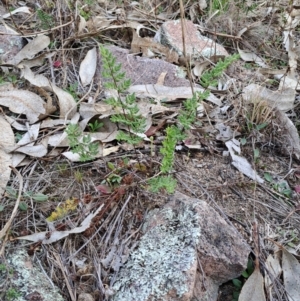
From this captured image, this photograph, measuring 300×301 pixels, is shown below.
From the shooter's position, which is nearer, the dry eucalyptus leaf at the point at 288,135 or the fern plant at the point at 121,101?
the fern plant at the point at 121,101

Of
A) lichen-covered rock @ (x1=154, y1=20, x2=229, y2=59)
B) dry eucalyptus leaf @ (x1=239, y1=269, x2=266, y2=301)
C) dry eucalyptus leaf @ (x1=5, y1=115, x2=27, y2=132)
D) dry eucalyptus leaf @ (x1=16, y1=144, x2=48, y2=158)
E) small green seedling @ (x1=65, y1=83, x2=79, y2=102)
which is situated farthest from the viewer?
lichen-covered rock @ (x1=154, y1=20, x2=229, y2=59)

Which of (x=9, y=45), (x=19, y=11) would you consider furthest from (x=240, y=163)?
(x=19, y=11)

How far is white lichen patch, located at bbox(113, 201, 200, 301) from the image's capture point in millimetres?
1246

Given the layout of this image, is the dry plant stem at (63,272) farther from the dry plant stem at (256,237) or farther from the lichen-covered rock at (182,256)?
the dry plant stem at (256,237)

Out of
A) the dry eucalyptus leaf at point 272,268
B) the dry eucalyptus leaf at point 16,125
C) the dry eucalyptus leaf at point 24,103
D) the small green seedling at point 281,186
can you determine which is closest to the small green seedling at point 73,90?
the dry eucalyptus leaf at point 24,103

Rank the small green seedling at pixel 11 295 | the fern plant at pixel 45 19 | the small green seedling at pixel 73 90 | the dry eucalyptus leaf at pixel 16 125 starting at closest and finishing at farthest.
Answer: the small green seedling at pixel 11 295 → the dry eucalyptus leaf at pixel 16 125 → the small green seedling at pixel 73 90 → the fern plant at pixel 45 19

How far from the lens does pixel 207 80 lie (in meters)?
1.47

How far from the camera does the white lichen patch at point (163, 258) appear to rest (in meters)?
1.25

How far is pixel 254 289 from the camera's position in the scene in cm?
135

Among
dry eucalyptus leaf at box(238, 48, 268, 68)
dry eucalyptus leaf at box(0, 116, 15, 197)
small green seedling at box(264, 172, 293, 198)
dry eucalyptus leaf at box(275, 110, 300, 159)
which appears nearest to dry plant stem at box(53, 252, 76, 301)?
dry eucalyptus leaf at box(0, 116, 15, 197)

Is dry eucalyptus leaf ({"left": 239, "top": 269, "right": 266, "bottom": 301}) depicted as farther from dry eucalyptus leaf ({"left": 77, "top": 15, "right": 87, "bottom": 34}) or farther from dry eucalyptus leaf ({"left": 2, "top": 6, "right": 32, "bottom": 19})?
dry eucalyptus leaf ({"left": 2, "top": 6, "right": 32, "bottom": 19})

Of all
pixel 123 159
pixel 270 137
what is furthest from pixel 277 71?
pixel 123 159

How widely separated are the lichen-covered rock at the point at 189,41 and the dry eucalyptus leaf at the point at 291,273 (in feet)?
3.49

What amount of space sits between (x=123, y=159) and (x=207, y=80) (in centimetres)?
41
